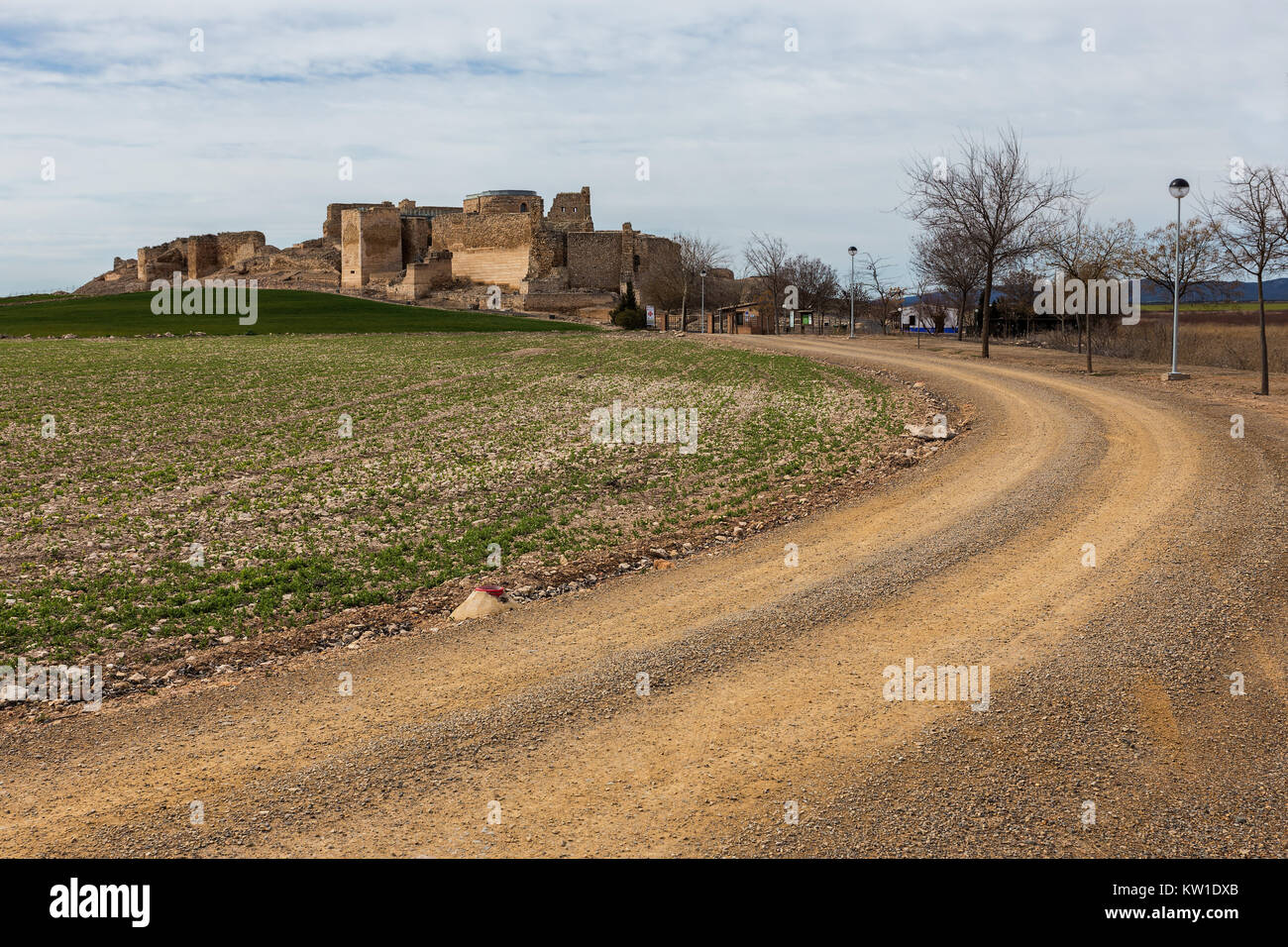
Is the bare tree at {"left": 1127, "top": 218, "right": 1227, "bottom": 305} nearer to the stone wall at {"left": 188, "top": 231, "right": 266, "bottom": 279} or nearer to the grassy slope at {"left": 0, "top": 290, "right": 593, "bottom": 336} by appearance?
the grassy slope at {"left": 0, "top": 290, "right": 593, "bottom": 336}

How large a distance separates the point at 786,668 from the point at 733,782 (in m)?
1.89

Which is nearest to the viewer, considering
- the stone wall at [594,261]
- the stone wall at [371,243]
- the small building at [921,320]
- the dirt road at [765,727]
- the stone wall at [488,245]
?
the dirt road at [765,727]

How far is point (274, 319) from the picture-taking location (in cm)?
5700

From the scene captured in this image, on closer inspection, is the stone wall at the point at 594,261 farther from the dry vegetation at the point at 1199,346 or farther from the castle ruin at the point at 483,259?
the dry vegetation at the point at 1199,346

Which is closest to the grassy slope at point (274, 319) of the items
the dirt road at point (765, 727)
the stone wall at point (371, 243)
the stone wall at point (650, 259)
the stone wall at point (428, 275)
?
the stone wall at point (428, 275)

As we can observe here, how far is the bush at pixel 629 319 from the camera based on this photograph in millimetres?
61094

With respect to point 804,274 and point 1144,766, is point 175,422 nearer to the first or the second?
point 1144,766

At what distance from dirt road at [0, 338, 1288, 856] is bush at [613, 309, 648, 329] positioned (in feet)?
167

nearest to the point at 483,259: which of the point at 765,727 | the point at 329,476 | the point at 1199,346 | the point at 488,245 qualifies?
the point at 488,245

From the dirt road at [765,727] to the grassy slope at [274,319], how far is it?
44.9 meters

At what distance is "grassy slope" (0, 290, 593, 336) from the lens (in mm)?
50594

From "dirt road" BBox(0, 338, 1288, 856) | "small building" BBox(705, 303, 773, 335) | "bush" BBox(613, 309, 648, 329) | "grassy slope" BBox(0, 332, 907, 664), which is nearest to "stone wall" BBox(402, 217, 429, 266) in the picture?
"bush" BBox(613, 309, 648, 329)

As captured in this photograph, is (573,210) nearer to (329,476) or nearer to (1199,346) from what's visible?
(1199,346)

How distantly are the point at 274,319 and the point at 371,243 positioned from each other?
1173 inches
